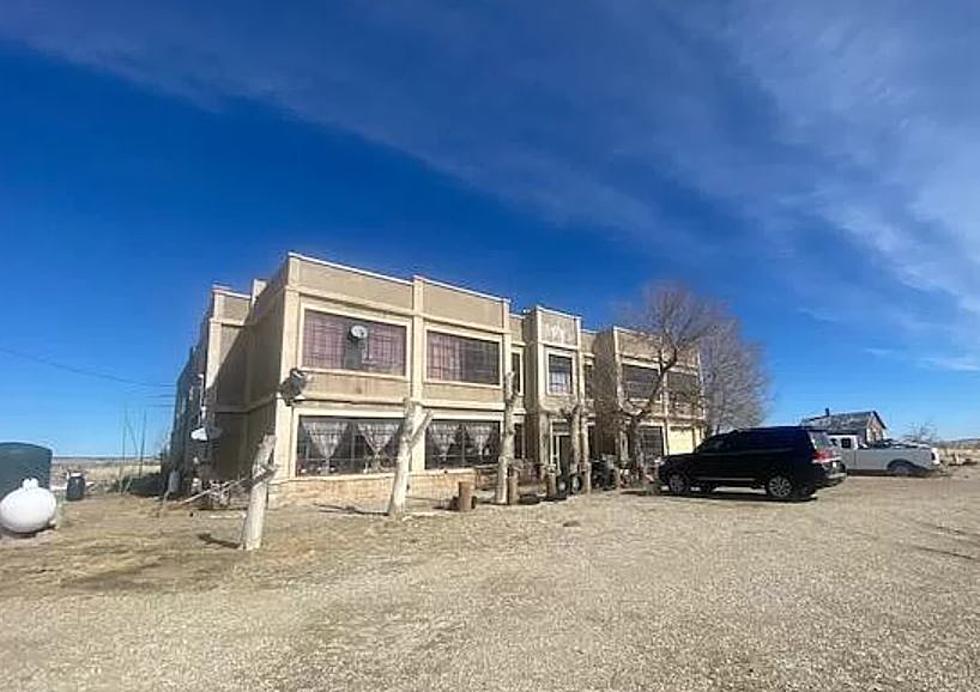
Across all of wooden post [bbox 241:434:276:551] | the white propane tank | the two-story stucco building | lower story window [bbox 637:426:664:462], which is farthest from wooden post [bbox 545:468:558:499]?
lower story window [bbox 637:426:664:462]

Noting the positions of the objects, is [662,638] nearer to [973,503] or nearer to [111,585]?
[111,585]

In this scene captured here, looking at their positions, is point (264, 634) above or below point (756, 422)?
below

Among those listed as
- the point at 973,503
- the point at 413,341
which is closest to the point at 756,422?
the point at 973,503

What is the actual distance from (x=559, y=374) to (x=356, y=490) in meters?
12.6

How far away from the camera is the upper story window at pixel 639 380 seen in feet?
104

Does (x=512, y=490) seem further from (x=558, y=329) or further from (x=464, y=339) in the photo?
(x=558, y=329)

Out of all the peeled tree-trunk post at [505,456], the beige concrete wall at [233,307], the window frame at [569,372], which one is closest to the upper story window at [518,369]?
the window frame at [569,372]

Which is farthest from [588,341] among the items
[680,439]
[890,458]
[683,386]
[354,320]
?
[890,458]

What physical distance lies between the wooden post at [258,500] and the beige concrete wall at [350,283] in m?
9.31

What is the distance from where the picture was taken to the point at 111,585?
7.58m

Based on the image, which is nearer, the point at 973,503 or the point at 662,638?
the point at 662,638

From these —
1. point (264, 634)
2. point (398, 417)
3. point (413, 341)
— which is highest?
point (413, 341)

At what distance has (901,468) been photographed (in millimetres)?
28516

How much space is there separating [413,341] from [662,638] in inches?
702
